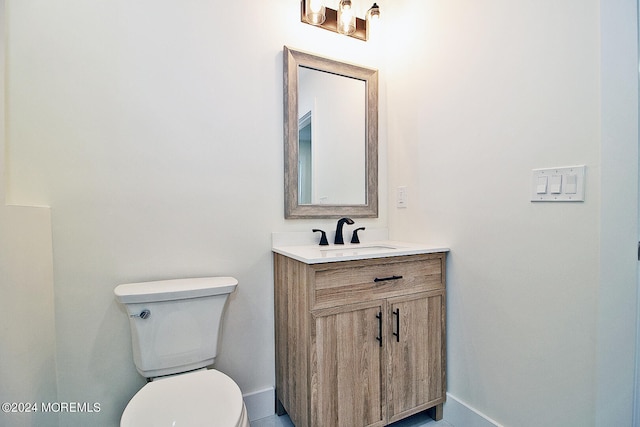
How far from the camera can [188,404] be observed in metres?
1.01

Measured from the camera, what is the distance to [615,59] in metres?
1.00

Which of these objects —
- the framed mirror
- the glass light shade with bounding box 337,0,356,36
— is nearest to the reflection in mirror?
the framed mirror

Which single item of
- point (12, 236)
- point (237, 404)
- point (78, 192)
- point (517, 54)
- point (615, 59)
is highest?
point (517, 54)

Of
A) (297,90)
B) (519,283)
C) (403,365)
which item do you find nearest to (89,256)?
(297,90)

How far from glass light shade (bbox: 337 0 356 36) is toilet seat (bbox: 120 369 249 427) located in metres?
1.90

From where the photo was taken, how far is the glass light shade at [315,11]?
5.28 feet

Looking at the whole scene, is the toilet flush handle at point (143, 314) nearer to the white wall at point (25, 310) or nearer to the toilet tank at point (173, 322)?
the toilet tank at point (173, 322)

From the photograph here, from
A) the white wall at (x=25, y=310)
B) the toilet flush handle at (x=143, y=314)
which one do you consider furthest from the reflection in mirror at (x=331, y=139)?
the white wall at (x=25, y=310)

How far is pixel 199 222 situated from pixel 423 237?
4.02ft

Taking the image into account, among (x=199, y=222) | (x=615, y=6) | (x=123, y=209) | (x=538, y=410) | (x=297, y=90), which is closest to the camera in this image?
(x=615, y=6)

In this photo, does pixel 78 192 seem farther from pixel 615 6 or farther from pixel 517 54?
pixel 615 6

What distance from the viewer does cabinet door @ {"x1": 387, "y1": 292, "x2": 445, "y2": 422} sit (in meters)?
1.39

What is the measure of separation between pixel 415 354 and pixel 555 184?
3.17 feet

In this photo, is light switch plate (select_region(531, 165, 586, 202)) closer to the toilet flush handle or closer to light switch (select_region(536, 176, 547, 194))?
light switch (select_region(536, 176, 547, 194))
